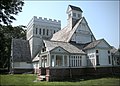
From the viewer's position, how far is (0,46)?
2820 centimetres

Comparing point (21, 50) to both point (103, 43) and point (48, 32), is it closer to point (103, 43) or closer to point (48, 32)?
Answer: point (48, 32)

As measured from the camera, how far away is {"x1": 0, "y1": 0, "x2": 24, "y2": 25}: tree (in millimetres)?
23781

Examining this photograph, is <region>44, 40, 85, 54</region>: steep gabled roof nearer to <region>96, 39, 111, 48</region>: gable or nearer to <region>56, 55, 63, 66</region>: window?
<region>56, 55, 63, 66</region>: window

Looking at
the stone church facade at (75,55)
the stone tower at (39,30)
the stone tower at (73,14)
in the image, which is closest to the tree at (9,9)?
the stone church facade at (75,55)

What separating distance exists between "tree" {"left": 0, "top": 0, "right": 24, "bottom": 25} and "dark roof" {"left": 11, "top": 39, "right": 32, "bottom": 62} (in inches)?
711

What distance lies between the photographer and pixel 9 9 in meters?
25.2

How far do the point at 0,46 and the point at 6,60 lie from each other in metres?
28.5

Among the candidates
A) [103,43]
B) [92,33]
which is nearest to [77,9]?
[92,33]

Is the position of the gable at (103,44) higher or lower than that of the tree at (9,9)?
lower

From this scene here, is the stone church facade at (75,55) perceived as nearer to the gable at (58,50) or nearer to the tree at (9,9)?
the gable at (58,50)

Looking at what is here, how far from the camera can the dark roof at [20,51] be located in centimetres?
4272

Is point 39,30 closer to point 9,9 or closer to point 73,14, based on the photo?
point 73,14

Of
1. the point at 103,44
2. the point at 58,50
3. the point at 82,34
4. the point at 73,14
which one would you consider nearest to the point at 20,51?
the point at 73,14

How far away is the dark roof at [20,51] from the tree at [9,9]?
59.2ft
